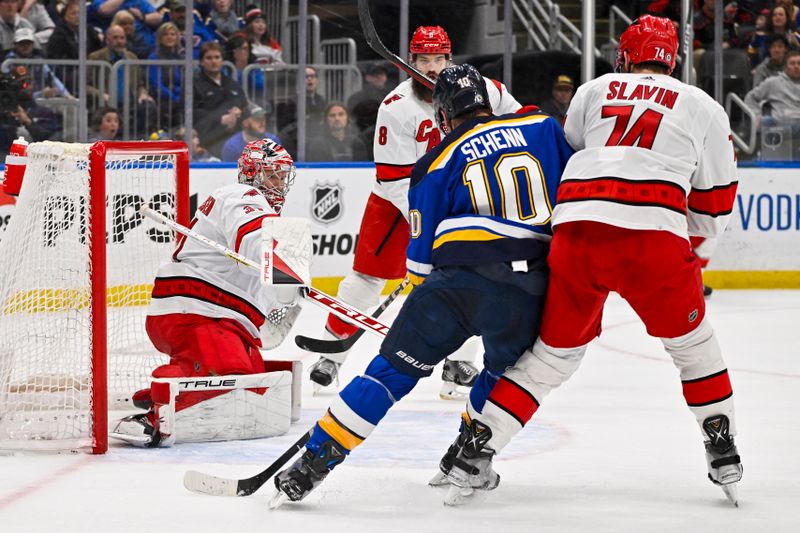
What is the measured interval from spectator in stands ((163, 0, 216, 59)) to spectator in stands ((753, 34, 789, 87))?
3.48m

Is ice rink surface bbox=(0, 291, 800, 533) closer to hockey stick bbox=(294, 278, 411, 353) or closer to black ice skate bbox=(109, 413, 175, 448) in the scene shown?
black ice skate bbox=(109, 413, 175, 448)

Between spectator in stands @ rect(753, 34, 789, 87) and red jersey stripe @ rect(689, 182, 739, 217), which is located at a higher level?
spectator in stands @ rect(753, 34, 789, 87)

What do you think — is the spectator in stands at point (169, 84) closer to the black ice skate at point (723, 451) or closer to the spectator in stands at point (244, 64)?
the spectator in stands at point (244, 64)

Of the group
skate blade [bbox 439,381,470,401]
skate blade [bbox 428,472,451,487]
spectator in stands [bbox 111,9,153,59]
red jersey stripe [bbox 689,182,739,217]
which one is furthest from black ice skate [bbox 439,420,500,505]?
spectator in stands [bbox 111,9,153,59]

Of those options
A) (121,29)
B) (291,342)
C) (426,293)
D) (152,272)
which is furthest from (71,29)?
(426,293)

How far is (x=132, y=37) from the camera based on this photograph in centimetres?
727

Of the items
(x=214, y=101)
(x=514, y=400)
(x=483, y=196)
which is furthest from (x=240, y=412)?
(x=214, y=101)

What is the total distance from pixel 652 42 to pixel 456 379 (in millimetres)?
1758

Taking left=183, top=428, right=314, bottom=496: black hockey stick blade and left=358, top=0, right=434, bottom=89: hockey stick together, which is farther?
left=358, top=0, right=434, bottom=89: hockey stick

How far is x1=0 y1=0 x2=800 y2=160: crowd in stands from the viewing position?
695 cm

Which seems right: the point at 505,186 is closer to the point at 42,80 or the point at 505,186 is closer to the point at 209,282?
the point at 209,282

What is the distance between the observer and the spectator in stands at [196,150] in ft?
23.5

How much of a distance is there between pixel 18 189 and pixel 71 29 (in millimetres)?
3619

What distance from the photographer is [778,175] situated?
773 cm
